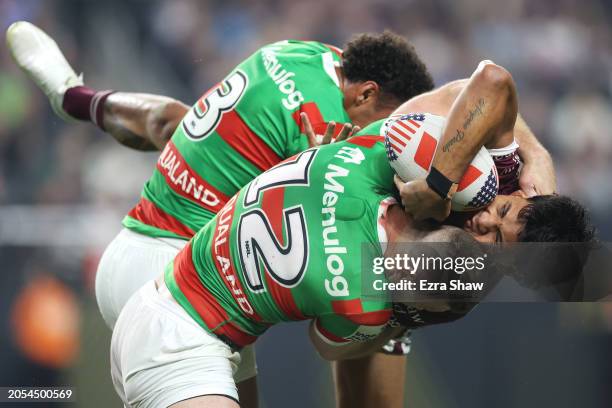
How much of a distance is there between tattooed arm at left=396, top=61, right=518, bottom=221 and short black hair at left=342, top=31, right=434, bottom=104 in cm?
110

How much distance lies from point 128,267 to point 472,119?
166 centimetres

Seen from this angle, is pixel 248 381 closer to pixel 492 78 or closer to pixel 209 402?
pixel 209 402

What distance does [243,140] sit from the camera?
3.37 m

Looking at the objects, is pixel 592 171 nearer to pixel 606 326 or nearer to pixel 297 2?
pixel 606 326

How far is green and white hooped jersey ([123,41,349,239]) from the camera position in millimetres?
3330

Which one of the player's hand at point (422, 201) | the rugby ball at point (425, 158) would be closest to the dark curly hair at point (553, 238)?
the rugby ball at point (425, 158)

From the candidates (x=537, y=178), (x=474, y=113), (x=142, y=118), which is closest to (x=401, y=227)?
(x=474, y=113)

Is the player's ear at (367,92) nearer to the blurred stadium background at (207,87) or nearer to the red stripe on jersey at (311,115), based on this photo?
the red stripe on jersey at (311,115)

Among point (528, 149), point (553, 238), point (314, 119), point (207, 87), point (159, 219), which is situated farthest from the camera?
point (207, 87)

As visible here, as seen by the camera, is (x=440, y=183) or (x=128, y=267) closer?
(x=440, y=183)

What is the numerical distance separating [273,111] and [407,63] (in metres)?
0.62

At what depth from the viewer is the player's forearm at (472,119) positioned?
237 cm

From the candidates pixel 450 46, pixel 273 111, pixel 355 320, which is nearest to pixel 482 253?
pixel 355 320

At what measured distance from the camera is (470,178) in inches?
95.5
